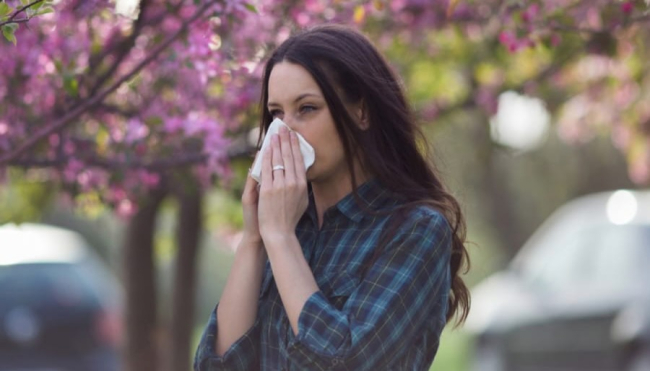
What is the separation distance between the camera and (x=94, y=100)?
3252mm

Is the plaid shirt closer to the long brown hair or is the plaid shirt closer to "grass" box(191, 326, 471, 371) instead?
the long brown hair

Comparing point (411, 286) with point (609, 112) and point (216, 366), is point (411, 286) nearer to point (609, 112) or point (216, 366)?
point (216, 366)

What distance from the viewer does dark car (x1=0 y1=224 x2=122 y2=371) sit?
702 centimetres

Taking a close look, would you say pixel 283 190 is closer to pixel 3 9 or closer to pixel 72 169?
pixel 3 9

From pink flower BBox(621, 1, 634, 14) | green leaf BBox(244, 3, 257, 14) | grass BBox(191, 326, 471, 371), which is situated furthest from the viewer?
grass BBox(191, 326, 471, 371)

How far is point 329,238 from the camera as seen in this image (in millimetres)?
2547

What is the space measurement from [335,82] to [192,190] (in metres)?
1.73

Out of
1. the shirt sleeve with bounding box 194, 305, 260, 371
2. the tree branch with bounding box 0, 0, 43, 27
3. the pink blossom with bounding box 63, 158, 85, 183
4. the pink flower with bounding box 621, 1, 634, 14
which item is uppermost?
the tree branch with bounding box 0, 0, 43, 27

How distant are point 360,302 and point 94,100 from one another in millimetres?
1211

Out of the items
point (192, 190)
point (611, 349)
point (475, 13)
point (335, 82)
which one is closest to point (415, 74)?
point (475, 13)

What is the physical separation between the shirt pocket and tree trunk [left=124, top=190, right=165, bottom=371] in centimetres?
343

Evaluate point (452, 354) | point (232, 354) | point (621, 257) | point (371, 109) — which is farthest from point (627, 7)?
point (452, 354)

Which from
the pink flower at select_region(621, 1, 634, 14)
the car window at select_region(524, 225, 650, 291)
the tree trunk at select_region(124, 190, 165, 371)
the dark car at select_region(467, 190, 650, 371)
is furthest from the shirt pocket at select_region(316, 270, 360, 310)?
the car window at select_region(524, 225, 650, 291)

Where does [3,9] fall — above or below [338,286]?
above
